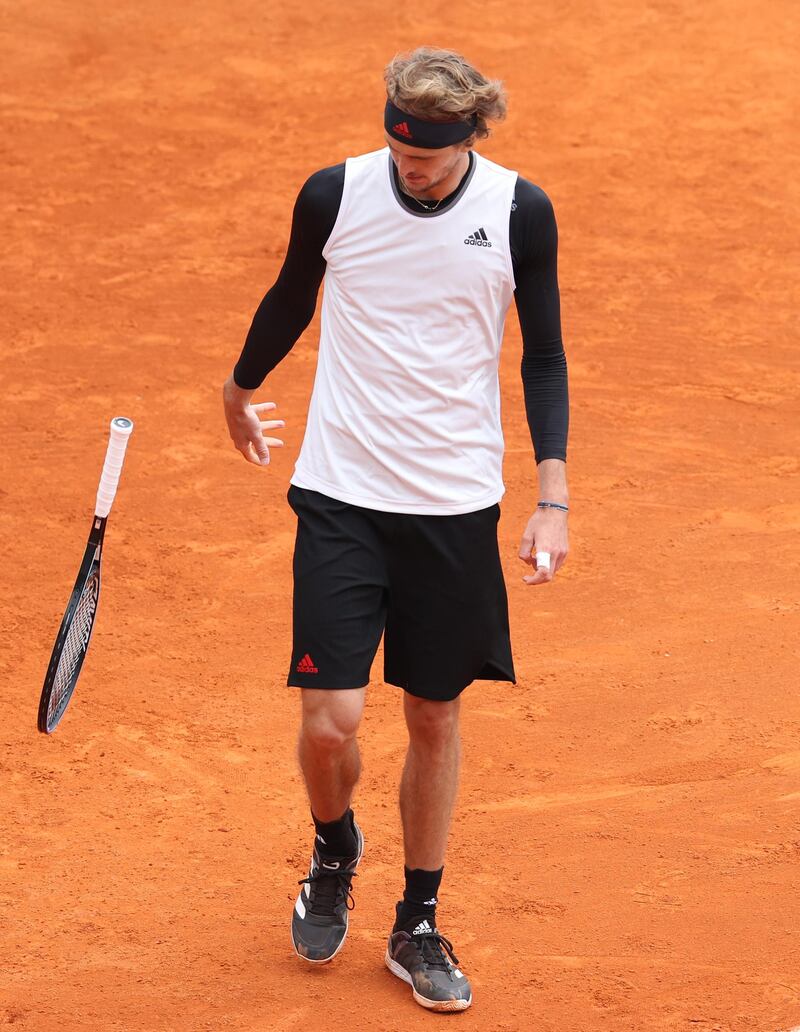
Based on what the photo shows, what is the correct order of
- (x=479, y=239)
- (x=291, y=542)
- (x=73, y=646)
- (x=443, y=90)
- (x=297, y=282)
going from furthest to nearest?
1. (x=291, y=542)
2. (x=73, y=646)
3. (x=297, y=282)
4. (x=479, y=239)
5. (x=443, y=90)

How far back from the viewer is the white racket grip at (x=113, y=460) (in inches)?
152

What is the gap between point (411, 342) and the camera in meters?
3.86

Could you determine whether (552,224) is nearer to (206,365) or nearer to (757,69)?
(206,365)

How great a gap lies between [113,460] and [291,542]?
366cm

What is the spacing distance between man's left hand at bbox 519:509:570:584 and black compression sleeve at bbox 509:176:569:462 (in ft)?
0.62

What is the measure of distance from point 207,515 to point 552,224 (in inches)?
167

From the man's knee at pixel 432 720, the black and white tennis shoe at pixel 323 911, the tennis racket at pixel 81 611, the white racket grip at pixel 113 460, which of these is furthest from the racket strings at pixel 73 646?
the man's knee at pixel 432 720

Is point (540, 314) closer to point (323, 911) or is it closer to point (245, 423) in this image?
point (245, 423)

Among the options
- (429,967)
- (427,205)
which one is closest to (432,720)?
(429,967)

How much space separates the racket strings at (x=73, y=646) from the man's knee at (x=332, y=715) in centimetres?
74

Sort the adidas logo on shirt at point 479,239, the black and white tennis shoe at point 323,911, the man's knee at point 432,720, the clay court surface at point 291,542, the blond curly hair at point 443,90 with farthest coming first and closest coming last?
the clay court surface at point 291,542 → the black and white tennis shoe at point 323,911 → the man's knee at point 432,720 → the adidas logo on shirt at point 479,239 → the blond curly hair at point 443,90

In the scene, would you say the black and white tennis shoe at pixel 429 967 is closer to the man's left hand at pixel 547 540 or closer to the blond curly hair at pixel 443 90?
the man's left hand at pixel 547 540

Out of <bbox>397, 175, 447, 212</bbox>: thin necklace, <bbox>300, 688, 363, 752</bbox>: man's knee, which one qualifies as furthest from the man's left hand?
<bbox>397, 175, 447, 212</bbox>: thin necklace

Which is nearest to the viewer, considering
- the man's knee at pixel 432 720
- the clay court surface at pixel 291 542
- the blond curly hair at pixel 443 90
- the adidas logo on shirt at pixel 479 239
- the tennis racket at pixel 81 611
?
the blond curly hair at pixel 443 90
